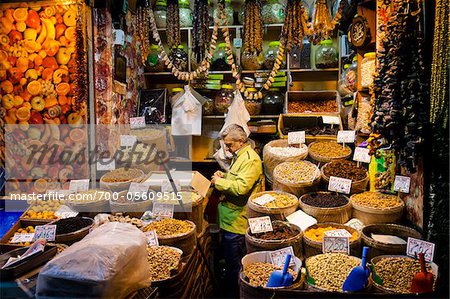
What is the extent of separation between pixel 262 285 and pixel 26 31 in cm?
333

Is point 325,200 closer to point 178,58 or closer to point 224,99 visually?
point 224,99

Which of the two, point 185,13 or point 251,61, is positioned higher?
point 185,13

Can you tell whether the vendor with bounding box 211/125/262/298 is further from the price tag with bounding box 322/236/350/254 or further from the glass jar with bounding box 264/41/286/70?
the glass jar with bounding box 264/41/286/70

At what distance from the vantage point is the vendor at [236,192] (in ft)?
11.8

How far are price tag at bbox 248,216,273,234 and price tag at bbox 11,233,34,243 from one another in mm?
1617

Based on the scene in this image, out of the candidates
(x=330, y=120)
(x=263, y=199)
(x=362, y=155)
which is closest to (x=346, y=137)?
(x=362, y=155)

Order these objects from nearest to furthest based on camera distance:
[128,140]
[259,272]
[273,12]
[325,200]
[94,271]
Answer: [94,271] < [259,272] < [325,200] < [128,140] < [273,12]

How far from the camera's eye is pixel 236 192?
140 inches

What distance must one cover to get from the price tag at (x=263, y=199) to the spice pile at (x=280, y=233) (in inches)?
10.2

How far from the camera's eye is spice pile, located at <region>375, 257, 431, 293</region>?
2.21 m

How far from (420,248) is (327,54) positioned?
3.33 metres

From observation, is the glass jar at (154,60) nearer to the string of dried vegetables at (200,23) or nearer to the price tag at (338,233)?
the string of dried vegetables at (200,23)


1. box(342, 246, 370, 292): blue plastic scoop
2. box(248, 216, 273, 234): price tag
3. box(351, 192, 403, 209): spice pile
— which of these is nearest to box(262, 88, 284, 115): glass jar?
box(351, 192, 403, 209): spice pile

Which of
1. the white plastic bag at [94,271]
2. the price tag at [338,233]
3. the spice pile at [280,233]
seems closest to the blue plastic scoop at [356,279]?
the price tag at [338,233]
